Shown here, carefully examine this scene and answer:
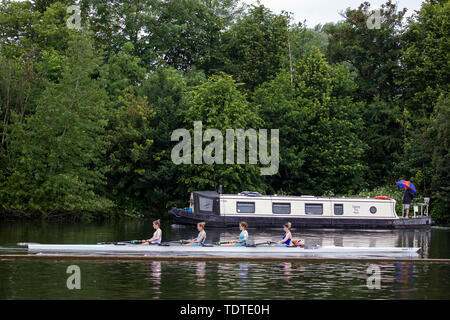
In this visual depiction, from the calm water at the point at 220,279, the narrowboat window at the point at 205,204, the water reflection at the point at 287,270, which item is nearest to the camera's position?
the calm water at the point at 220,279

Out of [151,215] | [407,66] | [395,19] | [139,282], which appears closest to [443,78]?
[407,66]

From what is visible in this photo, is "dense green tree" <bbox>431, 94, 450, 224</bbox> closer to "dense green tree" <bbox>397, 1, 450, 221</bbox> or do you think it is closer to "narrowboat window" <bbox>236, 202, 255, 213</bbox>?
"dense green tree" <bbox>397, 1, 450, 221</bbox>

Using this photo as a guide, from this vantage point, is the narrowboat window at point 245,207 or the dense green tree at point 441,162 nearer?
the narrowboat window at point 245,207

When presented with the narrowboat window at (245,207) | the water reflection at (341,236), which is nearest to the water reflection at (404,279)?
the water reflection at (341,236)

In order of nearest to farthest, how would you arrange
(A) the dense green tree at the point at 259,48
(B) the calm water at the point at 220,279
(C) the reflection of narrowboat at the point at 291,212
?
(B) the calm water at the point at 220,279
(C) the reflection of narrowboat at the point at 291,212
(A) the dense green tree at the point at 259,48

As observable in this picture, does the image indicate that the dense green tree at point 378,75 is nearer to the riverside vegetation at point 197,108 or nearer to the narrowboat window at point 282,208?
the riverside vegetation at point 197,108

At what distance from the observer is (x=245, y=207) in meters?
44.8

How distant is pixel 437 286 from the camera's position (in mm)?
21500

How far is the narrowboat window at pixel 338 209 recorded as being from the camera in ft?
151

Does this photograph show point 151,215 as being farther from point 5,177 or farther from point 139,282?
point 139,282

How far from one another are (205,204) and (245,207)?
2995mm

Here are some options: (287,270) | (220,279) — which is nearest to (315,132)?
(287,270)

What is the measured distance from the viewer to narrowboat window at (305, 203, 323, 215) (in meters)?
45.7

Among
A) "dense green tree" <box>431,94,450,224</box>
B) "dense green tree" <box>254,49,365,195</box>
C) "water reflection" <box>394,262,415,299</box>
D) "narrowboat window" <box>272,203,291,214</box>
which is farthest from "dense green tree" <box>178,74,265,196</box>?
"water reflection" <box>394,262,415,299</box>
